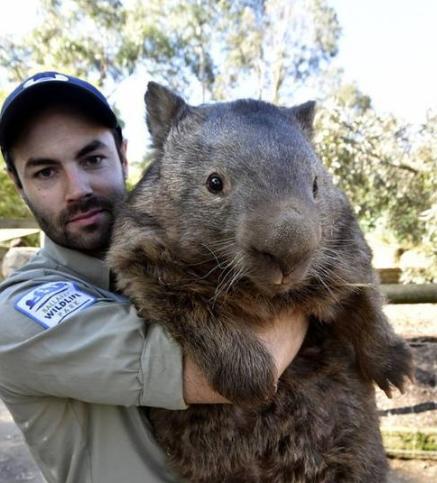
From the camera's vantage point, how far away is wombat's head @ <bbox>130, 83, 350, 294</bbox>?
1.42 m

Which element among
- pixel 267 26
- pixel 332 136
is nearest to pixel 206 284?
pixel 332 136

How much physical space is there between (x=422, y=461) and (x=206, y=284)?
332 cm

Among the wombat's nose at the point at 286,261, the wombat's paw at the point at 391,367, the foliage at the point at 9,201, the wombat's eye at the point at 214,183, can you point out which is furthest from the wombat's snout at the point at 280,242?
the foliage at the point at 9,201

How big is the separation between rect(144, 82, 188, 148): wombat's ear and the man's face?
26cm

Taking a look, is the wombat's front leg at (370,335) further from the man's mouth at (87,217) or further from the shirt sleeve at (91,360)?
the man's mouth at (87,217)

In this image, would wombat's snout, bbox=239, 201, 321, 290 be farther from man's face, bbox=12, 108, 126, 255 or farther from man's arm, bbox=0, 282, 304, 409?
man's face, bbox=12, 108, 126, 255

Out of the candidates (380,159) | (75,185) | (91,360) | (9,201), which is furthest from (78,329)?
(9,201)

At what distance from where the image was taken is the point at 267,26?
1903 centimetres

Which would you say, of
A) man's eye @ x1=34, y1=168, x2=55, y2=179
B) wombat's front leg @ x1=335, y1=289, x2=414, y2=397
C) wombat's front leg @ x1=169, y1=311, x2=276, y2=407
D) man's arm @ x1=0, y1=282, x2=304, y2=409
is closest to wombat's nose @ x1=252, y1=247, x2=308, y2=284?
wombat's front leg @ x1=169, y1=311, x2=276, y2=407

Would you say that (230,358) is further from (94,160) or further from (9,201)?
(9,201)

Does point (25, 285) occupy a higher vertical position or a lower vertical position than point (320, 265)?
lower

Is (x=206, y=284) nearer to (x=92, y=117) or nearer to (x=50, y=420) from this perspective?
(x=50, y=420)

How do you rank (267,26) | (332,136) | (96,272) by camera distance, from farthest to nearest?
1. (267,26)
2. (332,136)
3. (96,272)

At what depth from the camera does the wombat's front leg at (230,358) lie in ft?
5.04
